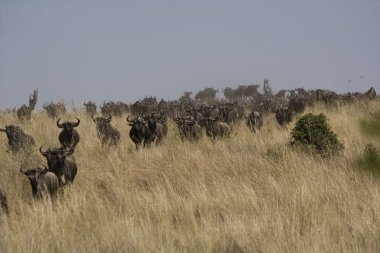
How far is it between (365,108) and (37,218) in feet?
55.6

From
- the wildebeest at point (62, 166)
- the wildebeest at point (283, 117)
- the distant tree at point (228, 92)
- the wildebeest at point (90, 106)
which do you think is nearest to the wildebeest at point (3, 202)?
the wildebeest at point (62, 166)

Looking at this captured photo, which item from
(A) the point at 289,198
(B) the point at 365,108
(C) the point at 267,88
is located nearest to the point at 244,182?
(A) the point at 289,198

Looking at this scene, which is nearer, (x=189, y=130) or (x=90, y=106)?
(x=189, y=130)

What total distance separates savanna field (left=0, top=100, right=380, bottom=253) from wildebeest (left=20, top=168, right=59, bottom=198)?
19 centimetres

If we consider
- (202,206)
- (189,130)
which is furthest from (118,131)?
(202,206)

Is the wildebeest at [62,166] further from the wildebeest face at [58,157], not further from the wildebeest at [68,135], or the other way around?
the wildebeest at [68,135]

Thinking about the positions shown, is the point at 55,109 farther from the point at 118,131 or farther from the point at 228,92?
the point at 228,92

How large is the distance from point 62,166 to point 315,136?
19.8 ft

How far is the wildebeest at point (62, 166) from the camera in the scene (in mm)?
9742

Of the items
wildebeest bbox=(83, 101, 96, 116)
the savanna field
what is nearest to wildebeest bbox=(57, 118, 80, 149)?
the savanna field

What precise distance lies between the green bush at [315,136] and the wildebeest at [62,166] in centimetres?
525

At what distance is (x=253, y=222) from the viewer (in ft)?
21.7

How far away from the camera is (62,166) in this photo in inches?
384

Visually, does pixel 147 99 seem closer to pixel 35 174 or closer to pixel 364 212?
pixel 35 174
